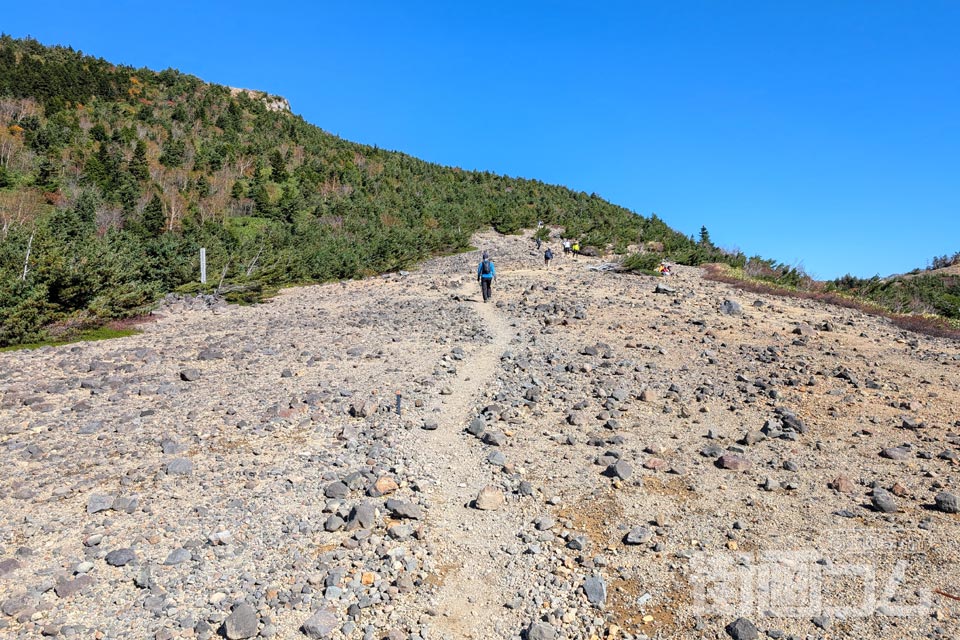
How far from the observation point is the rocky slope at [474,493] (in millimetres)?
3738

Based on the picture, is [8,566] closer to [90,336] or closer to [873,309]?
[90,336]

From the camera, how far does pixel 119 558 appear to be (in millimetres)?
4129

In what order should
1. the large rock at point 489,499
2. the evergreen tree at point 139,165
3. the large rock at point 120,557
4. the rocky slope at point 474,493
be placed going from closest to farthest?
the rocky slope at point 474,493 < the large rock at point 120,557 < the large rock at point 489,499 < the evergreen tree at point 139,165

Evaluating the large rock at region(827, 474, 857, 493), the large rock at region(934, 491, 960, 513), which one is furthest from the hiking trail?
the large rock at region(934, 491, 960, 513)

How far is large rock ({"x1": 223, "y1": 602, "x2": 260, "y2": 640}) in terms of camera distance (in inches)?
136

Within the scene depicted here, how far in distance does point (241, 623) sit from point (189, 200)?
31783mm

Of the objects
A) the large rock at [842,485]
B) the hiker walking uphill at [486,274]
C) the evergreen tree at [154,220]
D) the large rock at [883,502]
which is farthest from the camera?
the evergreen tree at [154,220]

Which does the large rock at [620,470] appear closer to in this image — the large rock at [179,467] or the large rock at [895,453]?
the large rock at [895,453]

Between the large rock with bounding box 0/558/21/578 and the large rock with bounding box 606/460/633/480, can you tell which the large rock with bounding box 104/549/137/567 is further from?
the large rock with bounding box 606/460/633/480

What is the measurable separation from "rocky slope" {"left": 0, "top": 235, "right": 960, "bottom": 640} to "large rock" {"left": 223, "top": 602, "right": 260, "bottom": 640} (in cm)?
2

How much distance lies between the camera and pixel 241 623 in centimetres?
353

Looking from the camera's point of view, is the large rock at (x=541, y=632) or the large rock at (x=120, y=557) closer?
the large rock at (x=541, y=632)

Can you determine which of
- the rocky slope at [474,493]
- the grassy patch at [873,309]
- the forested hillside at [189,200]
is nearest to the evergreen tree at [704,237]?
the forested hillside at [189,200]

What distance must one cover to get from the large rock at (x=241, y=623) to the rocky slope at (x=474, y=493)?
2 centimetres
